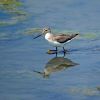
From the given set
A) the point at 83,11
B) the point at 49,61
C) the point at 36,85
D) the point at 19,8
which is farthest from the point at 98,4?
the point at 36,85

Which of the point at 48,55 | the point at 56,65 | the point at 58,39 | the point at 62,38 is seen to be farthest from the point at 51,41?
the point at 56,65

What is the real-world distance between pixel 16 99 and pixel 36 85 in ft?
3.39

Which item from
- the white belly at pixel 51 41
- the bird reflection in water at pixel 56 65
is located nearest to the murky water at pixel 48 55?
the bird reflection in water at pixel 56 65

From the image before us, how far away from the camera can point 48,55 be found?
1586 centimetres

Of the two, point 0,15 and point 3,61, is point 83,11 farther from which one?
point 3,61

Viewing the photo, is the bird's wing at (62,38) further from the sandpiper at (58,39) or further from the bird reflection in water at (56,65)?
the bird reflection in water at (56,65)

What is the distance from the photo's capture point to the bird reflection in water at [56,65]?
14.6 m

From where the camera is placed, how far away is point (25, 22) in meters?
19.3

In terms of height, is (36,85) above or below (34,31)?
below

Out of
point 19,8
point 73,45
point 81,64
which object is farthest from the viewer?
point 19,8

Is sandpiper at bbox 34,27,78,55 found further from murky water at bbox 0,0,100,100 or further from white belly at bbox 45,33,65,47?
murky water at bbox 0,0,100,100

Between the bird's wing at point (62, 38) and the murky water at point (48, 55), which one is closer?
the murky water at point (48, 55)

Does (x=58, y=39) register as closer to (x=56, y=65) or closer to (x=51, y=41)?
(x=51, y=41)

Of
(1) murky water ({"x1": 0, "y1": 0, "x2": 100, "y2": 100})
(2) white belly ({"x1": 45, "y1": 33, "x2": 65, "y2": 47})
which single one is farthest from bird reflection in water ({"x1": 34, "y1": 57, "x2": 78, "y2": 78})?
(2) white belly ({"x1": 45, "y1": 33, "x2": 65, "y2": 47})
